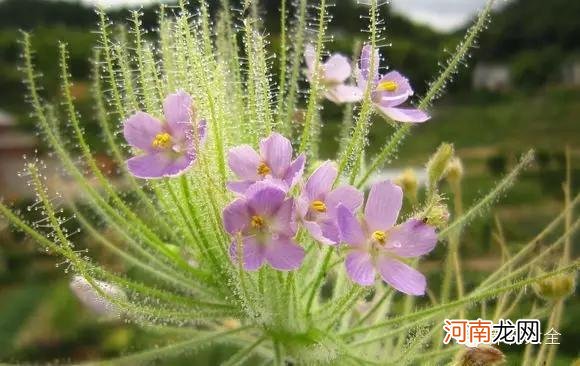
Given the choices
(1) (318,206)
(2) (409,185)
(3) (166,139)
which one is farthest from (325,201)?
(2) (409,185)

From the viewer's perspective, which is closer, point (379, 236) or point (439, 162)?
point (379, 236)

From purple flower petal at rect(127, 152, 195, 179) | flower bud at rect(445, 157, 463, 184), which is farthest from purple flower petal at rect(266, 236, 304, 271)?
flower bud at rect(445, 157, 463, 184)

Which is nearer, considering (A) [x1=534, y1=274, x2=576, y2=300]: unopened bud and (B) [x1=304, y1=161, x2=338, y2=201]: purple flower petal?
(B) [x1=304, y1=161, x2=338, y2=201]: purple flower petal

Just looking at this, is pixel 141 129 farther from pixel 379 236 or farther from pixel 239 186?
pixel 379 236

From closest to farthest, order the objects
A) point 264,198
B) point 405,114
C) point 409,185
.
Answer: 1. point 264,198
2. point 405,114
3. point 409,185

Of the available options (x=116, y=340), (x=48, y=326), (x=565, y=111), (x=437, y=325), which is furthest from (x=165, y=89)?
(x=565, y=111)

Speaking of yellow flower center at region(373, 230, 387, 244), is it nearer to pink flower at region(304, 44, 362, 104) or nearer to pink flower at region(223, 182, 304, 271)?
pink flower at region(223, 182, 304, 271)

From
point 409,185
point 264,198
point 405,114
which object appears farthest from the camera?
point 409,185
